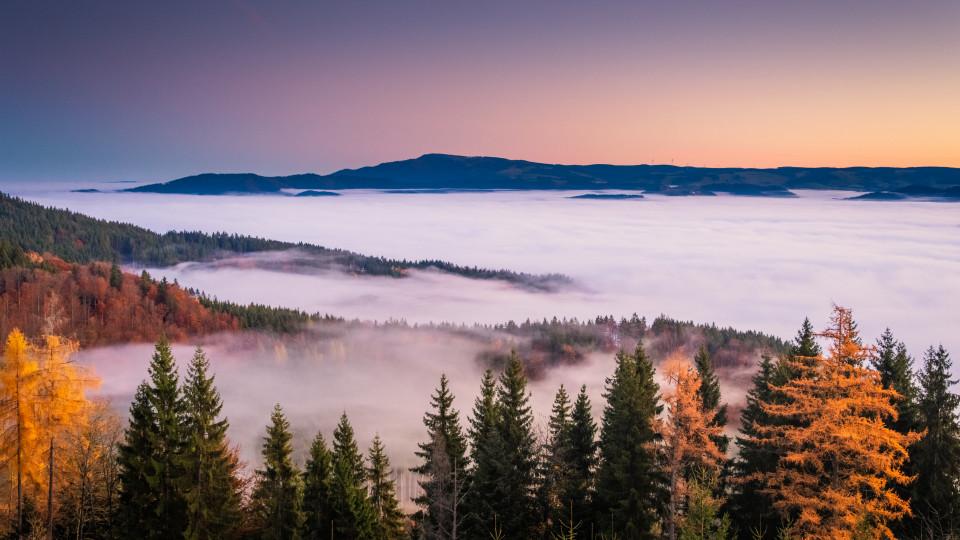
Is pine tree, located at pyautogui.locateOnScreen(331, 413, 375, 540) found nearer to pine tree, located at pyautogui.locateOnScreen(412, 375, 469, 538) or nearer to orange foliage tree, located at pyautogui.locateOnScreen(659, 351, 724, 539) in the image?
pine tree, located at pyautogui.locateOnScreen(412, 375, 469, 538)

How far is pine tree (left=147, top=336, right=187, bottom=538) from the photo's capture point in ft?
85.5

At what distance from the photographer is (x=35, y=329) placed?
124062mm

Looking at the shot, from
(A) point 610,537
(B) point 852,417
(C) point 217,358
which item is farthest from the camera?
(C) point 217,358

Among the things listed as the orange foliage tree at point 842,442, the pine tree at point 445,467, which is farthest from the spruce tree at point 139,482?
Answer: the orange foliage tree at point 842,442

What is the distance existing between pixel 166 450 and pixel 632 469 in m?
21.3

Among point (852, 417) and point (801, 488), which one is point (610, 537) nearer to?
point (801, 488)

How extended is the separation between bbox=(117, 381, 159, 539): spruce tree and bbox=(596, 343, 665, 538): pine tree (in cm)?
2060

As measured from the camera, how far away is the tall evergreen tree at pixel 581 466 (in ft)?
98.2

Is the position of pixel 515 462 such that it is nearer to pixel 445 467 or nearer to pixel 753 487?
pixel 445 467

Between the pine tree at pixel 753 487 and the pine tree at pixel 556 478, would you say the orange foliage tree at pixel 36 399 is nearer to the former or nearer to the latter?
the pine tree at pixel 556 478

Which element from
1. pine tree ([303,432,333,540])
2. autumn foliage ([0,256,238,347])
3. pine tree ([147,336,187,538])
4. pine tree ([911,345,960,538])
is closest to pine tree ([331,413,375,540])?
pine tree ([303,432,333,540])

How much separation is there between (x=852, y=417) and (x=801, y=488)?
3647mm

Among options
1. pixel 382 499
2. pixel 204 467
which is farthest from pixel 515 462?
pixel 204 467

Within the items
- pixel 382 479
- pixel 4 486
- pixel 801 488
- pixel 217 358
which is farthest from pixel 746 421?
pixel 217 358
